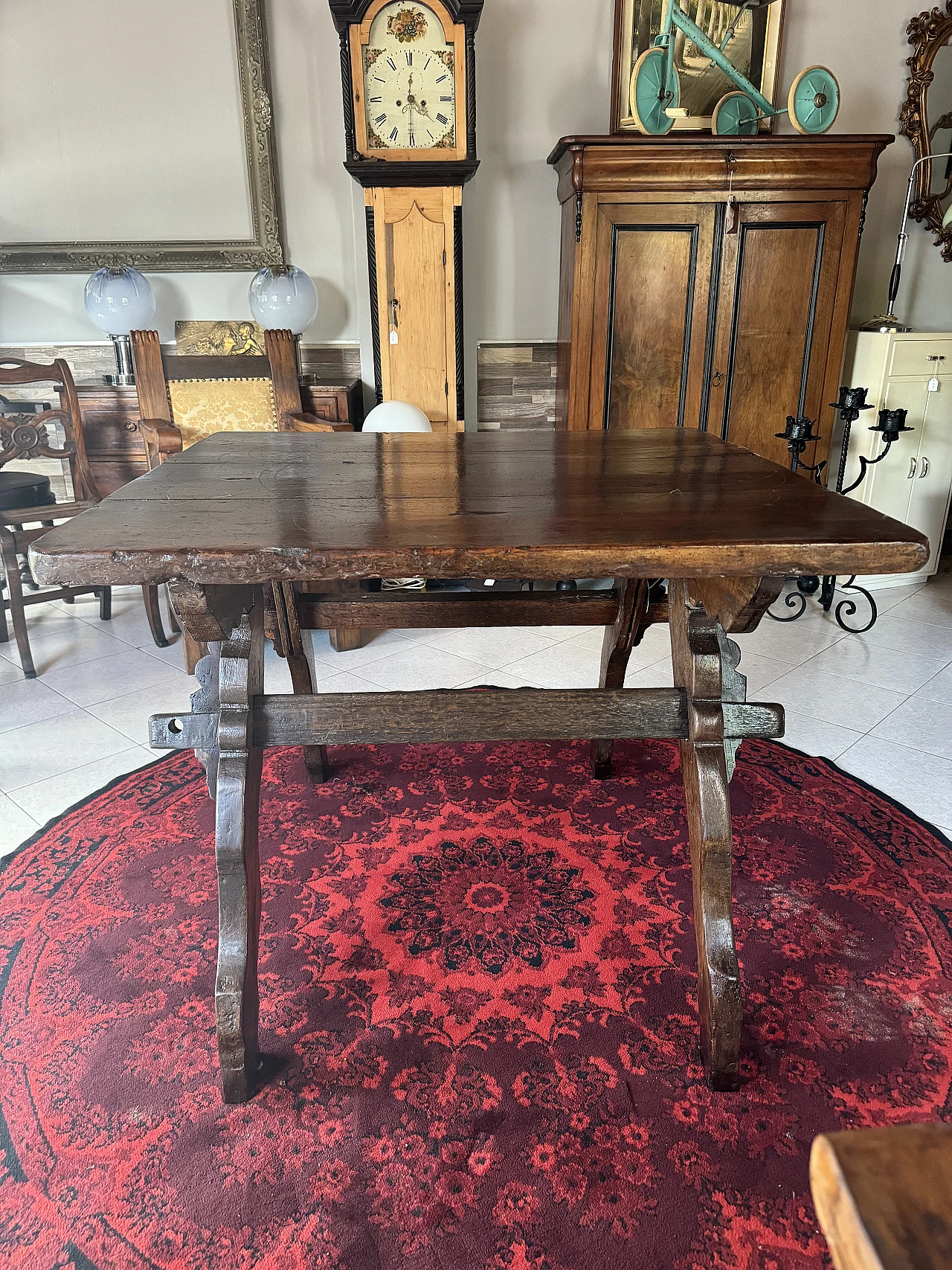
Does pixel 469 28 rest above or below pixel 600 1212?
above

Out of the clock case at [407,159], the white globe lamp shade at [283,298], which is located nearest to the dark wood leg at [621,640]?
the clock case at [407,159]

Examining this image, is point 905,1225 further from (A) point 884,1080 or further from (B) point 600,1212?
(A) point 884,1080

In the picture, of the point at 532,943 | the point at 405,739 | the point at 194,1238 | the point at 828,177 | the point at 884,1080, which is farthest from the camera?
the point at 828,177

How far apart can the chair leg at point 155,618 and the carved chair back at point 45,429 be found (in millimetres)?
407

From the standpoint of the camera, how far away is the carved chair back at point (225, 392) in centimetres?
306

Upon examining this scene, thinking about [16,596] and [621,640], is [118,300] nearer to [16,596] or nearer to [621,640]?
[16,596]

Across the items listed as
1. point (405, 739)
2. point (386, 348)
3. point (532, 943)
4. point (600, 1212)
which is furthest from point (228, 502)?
point (386, 348)

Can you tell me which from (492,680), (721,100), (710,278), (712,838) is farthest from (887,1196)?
(721,100)

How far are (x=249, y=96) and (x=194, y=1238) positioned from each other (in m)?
3.80

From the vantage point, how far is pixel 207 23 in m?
3.32

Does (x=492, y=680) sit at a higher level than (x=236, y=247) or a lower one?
lower

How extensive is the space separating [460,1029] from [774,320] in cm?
303

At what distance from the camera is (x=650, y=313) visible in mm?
3309

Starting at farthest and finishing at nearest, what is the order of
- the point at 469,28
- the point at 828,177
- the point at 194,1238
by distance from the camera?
the point at 828,177 → the point at 469,28 → the point at 194,1238
